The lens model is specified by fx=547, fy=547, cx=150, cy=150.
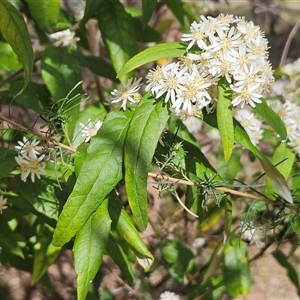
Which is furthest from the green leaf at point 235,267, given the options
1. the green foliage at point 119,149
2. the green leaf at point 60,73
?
the green leaf at point 60,73

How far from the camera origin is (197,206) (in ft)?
4.06

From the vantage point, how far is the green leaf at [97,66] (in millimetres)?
1444

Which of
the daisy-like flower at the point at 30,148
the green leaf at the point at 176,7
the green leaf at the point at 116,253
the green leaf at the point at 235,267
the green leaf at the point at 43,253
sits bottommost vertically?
the green leaf at the point at 235,267

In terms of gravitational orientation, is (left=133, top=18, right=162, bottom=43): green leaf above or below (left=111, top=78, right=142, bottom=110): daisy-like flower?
below

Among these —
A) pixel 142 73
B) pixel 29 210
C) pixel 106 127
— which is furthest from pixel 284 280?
pixel 106 127

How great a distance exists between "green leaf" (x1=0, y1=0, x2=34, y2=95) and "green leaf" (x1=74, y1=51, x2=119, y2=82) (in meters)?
0.53

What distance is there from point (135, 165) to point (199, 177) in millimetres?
193

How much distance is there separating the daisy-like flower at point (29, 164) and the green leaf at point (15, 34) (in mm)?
175

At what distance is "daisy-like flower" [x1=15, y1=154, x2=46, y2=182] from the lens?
1.04 m

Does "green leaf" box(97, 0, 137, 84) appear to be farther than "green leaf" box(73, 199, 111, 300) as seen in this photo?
Yes

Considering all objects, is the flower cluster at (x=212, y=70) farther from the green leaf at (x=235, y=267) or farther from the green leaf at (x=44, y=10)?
the green leaf at (x=235, y=267)

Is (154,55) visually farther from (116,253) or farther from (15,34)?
(116,253)

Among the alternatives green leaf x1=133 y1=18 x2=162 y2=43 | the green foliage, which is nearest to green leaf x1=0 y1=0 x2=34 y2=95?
the green foliage

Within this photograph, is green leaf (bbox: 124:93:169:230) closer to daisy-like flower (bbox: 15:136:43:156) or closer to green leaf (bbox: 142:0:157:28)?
daisy-like flower (bbox: 15:136:43:156)
